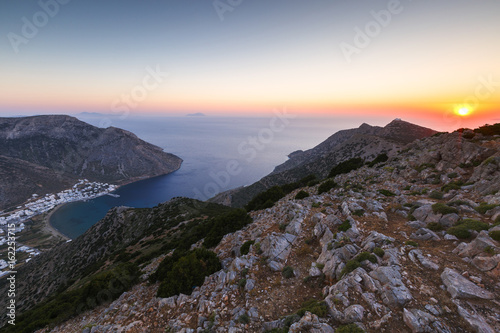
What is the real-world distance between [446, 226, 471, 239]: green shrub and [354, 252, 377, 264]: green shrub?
5.07 meters

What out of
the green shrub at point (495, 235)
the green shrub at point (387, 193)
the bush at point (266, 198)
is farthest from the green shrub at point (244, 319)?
the bush at point (266, 198)

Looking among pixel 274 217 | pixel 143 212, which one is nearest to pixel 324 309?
pixel 274 217

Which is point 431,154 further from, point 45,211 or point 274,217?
point 45,211

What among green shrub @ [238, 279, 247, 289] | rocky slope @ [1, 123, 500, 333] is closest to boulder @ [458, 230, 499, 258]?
rocky slope @ [1, 123, 500, 333]

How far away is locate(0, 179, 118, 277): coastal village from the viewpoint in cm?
10651

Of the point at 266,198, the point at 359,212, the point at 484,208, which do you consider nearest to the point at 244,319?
the point at 359,212

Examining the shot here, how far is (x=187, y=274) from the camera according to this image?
14008 millimetres

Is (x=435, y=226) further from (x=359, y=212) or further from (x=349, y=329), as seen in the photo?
(x=349, y=329)

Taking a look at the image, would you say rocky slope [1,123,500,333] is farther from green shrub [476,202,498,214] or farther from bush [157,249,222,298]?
bush [157,249,222,298]

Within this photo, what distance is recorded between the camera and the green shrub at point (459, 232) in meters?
10.1

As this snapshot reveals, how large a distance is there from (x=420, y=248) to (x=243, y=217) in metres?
17.4

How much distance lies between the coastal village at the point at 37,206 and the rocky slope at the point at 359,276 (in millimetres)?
135359

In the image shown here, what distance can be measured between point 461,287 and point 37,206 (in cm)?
22757

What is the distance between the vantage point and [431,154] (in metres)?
24.8
